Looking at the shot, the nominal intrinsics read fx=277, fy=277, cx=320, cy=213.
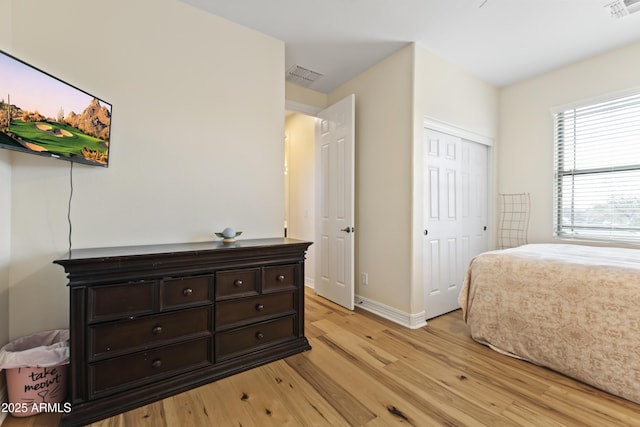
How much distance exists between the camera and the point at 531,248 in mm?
2605

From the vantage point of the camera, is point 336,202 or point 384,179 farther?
point 336,202

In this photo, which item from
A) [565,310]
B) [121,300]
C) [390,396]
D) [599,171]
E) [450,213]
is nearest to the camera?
[121,300]

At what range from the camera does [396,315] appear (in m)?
2.81

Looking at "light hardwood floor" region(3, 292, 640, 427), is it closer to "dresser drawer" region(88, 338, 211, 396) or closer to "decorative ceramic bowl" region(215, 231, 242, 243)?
"dresser drawer" region(88, 338, 211, 396)

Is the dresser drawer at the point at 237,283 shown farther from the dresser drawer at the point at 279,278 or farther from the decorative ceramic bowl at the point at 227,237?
the decorative ceramic bowl at the point at 227,237

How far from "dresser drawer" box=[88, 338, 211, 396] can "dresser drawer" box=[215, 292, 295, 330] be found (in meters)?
0.18

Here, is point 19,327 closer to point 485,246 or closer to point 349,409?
point 349,409

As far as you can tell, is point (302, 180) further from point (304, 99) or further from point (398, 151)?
point (398, 151)

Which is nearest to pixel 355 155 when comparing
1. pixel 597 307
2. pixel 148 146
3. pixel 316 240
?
pixel 316 240

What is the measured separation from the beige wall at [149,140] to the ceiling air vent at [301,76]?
1.81 feet

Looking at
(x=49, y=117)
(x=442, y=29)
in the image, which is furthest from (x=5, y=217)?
(x=442, y=29)

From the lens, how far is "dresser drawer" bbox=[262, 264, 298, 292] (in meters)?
2.08

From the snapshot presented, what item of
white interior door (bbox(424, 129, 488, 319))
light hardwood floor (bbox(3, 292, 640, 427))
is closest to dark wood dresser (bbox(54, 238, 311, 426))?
light hardwood floor (bbox(3, 292, 640, 427))

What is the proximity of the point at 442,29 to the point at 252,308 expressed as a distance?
112 inches
